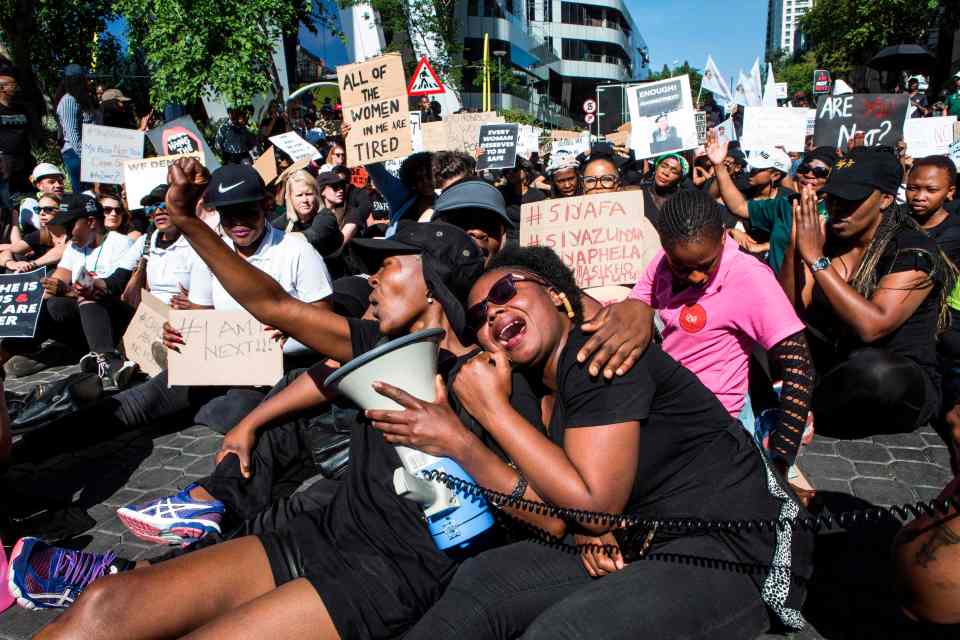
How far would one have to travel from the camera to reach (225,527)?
10.6ft

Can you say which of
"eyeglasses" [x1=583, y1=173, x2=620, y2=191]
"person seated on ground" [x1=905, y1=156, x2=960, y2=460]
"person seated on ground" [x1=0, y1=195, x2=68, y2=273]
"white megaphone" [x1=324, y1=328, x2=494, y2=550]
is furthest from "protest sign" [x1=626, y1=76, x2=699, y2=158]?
"person seated on ground" [x1=0, y1=195, x2=68, y2=273]

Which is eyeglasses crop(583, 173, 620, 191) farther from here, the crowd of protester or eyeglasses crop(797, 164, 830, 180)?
eyeglasses crop(797, 164, 830, 180)

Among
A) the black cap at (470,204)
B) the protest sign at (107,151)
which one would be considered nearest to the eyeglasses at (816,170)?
the black cap at (470,204)

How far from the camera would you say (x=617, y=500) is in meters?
1.96

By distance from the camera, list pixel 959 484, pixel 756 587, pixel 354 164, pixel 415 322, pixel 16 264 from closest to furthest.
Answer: pixel 959 484 < pixel 756 587 < pixel 415 322 < pixel 354 164 < pixel 16 264

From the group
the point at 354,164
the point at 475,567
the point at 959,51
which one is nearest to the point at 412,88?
the point at 354,164

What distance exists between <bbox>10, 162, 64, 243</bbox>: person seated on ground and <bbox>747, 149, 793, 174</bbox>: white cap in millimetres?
8012

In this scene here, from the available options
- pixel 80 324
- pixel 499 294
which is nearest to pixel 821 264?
pixel 499 294

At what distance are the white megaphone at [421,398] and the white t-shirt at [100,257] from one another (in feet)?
17.0

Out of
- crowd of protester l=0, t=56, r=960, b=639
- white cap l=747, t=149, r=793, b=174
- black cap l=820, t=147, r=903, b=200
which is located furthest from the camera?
white cap l=747, t=149, r=793, b=174

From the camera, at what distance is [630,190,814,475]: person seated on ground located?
277 cm

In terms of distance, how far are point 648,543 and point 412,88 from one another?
28.1 ft

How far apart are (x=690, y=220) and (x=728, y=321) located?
1.74ft

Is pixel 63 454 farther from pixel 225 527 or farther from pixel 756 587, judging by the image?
pixel 756 587
